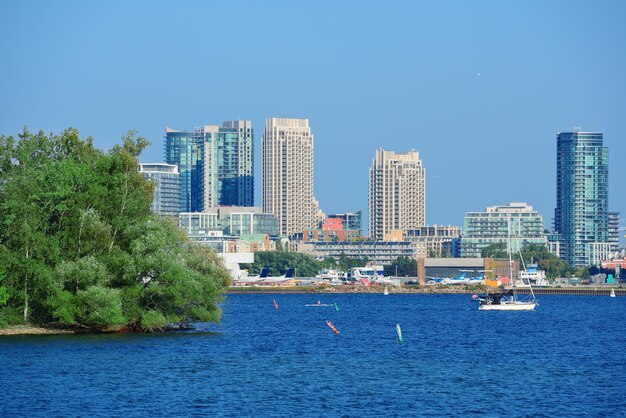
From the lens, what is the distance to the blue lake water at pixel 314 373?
48906 mm

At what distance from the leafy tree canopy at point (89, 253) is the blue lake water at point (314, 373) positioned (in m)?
2.10

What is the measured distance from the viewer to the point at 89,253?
3056 inches

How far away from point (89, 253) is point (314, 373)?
22921 mm

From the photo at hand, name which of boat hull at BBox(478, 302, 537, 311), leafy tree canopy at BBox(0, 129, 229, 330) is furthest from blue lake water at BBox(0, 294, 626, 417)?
boat hull at BBox(478, 302, 537, 311)

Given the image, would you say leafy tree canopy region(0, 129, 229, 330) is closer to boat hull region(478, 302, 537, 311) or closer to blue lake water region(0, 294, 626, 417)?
blue lake water region(0, 294, 626, 417)

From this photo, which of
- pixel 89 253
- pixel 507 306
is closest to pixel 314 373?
pixel 89 253

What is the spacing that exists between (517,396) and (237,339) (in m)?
31.7

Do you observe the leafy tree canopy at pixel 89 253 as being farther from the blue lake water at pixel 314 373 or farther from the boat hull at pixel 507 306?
the boat hull at pixel 507 306

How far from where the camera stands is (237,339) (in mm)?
81000

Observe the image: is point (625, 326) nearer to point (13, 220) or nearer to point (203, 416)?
point (13, 220)

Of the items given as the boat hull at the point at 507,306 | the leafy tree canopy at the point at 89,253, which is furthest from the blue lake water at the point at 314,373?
the boat hull at the point at 507,306

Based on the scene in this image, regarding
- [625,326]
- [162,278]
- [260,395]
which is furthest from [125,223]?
[625,326]

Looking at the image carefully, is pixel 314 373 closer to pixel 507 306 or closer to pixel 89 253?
pixel 89 253

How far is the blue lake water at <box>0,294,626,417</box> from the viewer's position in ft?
160
